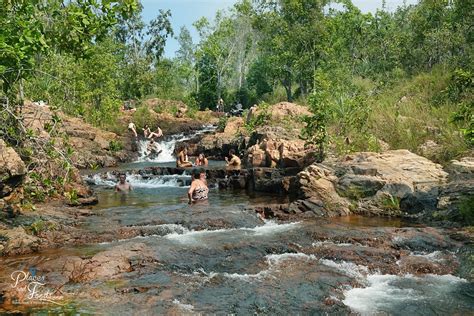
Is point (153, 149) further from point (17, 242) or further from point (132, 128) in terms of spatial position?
point (17, 242)

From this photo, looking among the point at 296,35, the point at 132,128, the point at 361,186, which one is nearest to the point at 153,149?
the point at 132,128

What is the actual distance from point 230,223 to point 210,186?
6.76 meters

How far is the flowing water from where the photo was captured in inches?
257

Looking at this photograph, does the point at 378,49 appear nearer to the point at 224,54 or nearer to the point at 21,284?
the point at 224,54

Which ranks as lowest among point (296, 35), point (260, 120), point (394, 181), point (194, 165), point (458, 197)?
point (458, 197)

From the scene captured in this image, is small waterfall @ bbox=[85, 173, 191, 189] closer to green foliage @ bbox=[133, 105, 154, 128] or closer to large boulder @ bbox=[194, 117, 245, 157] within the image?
large boulder @ bbox=[194, 117, 245, 157]

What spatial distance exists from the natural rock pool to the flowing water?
0.02 meters

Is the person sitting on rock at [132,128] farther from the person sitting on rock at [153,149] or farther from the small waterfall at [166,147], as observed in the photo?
the person sitting on rock at [153,149]

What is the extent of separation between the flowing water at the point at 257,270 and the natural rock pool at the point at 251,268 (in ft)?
0.06

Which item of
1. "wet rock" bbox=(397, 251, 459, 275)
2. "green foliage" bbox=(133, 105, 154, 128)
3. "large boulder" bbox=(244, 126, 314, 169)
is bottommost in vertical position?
"wet rock" bbox=(397, 251, 459, 275)

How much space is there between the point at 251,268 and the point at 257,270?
0.14 m

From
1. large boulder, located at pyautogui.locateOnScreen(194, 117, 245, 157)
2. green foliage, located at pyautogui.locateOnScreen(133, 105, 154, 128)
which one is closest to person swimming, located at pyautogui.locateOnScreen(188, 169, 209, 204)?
large boulder, located at pyautogui.locateOnScreen(194, 117, 245, 157)

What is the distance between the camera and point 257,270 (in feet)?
26.4

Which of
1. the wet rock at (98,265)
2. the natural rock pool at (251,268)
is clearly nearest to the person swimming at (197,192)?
the natural rock pool at (251,268)
